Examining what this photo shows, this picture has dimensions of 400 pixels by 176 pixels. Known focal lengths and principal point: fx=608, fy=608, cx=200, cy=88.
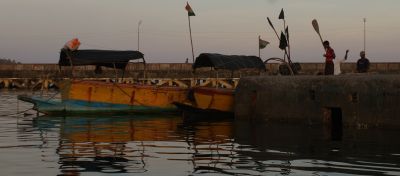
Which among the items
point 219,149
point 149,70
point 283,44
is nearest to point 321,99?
point 283,44

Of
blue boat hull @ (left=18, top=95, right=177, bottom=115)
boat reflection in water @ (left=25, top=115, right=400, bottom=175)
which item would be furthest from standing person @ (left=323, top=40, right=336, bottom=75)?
blue boat hull @ (left=18, top=95, right=177, bottom=115)

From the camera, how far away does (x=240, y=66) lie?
26.4m

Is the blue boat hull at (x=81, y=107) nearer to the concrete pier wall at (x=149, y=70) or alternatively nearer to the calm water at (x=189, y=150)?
the calm water at (x=189, y=150)

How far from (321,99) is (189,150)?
24.7 feet

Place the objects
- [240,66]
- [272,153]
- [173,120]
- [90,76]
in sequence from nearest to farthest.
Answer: [272,153] → [173,120] → [240,66] → [90,76]

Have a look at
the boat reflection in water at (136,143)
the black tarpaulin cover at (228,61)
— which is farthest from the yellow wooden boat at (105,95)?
the black tarpaulin cover at (228,61)

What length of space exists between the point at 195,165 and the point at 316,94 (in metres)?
9.57

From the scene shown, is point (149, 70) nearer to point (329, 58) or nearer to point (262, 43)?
point (262, 43)

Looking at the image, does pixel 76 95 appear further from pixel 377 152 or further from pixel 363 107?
pixel 377 152

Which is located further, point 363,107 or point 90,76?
point 90,76

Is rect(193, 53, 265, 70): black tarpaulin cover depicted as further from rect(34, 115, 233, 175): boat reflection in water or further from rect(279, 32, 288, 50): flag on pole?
rect(34, 115, 233, 175): boat reflection in water

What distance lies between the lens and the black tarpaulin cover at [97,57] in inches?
953

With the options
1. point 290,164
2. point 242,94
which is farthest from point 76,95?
point 290,164

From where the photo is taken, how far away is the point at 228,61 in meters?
26.0
